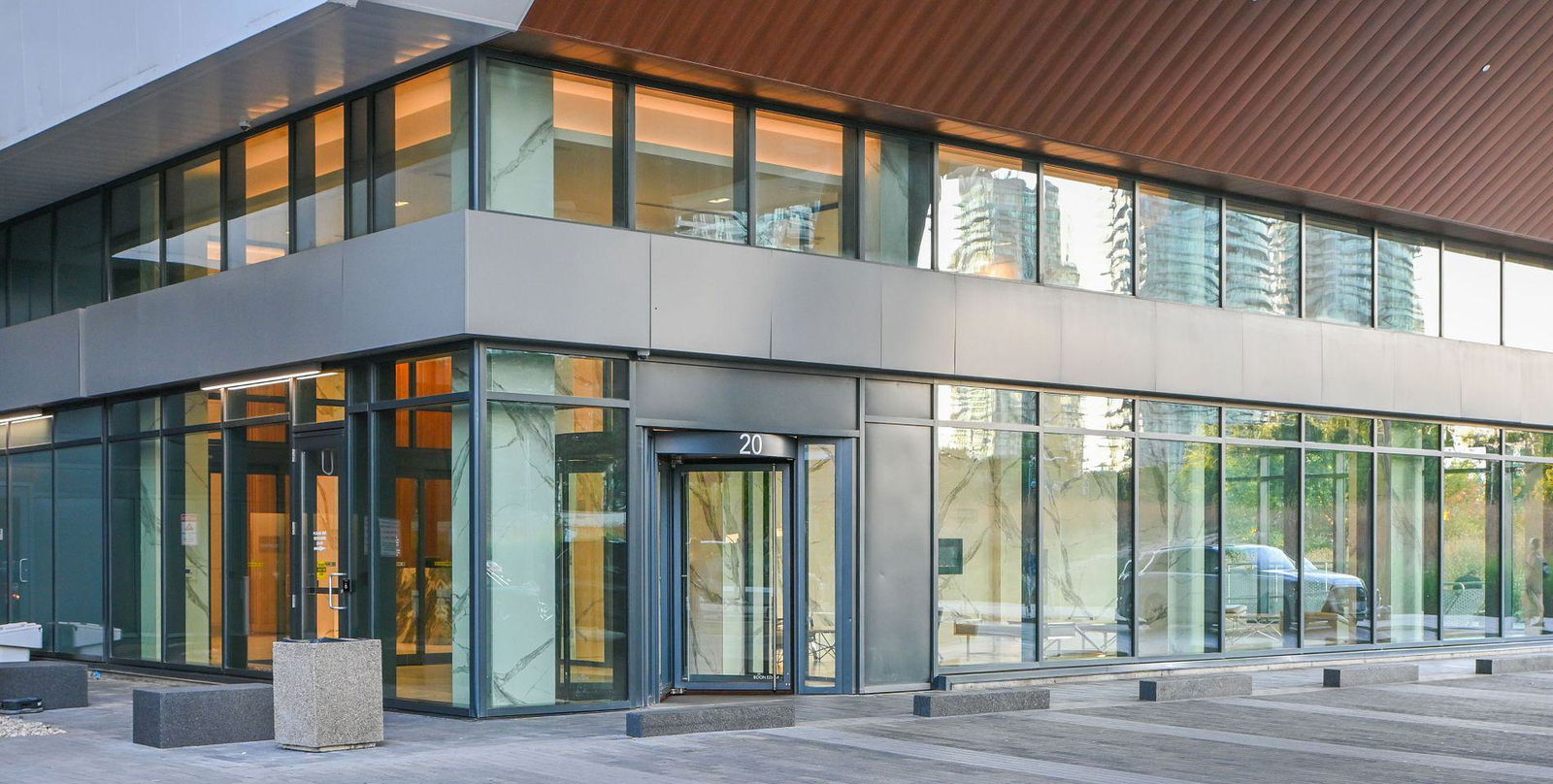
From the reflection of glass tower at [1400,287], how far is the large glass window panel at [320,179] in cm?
1443

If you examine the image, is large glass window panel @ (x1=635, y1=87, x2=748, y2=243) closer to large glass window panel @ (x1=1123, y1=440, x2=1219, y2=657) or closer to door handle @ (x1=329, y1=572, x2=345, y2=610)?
door handle @ (x1=329, y1=572, x2=345, y2=610)

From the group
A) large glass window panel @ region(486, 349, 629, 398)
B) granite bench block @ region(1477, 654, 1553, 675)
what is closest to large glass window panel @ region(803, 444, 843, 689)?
large glass window panel @ region(486, 349, 629, 398)

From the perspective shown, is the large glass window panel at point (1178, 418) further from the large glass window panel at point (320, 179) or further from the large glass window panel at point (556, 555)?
the large glass window panel at point (320, 179)

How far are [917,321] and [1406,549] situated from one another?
10.3 meters

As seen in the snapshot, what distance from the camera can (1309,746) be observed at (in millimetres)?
13242

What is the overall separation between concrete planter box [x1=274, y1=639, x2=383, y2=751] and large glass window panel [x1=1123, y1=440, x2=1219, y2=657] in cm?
1042

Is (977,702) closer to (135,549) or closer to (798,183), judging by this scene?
(798,183)

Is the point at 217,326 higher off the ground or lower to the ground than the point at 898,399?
higher

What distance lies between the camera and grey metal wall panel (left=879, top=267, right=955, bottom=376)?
16953 mm

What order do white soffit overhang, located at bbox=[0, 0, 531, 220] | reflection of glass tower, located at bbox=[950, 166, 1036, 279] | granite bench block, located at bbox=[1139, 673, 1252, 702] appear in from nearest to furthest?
1. white soffit overhang, located at bbox=[0, 0, 531, 220]
2. granite bench block, located at bbox=[1139, 673, 1252, 702]
3. reflection of glass tower, located at bbox=[950, 166, 1036, 279]

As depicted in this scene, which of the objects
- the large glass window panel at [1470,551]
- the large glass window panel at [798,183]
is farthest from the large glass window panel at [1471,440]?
the large glass window panel at [798,183]

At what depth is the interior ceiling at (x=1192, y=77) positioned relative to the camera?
14945 mm

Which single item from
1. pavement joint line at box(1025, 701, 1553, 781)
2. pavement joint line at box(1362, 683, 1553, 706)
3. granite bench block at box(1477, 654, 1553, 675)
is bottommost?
granite bench block at box(1477, 654, 1553, 675)

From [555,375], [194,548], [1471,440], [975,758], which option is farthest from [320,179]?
[1471,440]
